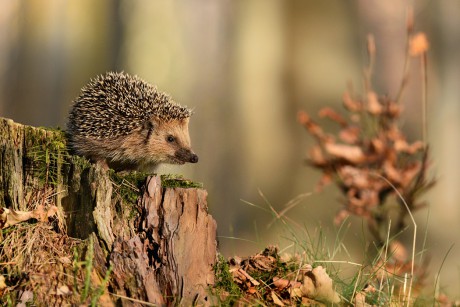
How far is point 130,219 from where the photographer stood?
4.86 m

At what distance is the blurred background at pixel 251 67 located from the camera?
11.6m

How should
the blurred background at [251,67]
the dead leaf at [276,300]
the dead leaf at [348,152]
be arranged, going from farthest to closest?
the blurred background at [251,67] < the dead leaf at [348,152] < the dead leaf at [276,300]

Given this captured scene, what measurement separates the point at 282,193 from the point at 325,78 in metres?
2.42

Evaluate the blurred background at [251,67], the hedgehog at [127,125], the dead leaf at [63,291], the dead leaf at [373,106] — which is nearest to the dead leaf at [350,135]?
the dead leaf at [373,106]

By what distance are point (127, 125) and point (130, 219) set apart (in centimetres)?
192

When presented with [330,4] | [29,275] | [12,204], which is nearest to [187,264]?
[29,275]

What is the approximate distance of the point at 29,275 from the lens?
15.1ft

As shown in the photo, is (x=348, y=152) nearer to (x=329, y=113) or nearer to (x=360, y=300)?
(x=329, y=113)

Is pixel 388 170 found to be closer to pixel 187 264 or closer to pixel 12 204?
pixel 187 264

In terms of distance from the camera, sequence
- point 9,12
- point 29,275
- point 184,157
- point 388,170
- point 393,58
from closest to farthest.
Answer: point 29,275, point 184,157, point 388,170, point 393,58, point 9,12

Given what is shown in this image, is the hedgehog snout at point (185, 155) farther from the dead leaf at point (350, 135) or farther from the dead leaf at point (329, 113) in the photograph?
the dead leaf at point (329, 113)

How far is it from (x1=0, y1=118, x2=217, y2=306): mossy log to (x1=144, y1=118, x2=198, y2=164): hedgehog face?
1.66 m

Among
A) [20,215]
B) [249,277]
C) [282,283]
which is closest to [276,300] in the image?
[282,283]

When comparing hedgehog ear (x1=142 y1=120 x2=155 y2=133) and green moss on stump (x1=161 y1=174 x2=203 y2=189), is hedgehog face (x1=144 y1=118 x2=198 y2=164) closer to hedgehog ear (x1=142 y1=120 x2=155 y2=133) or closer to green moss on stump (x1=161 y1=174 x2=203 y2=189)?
hedgehog ear (x1=142 y1=120 x2=155 y2=133)
